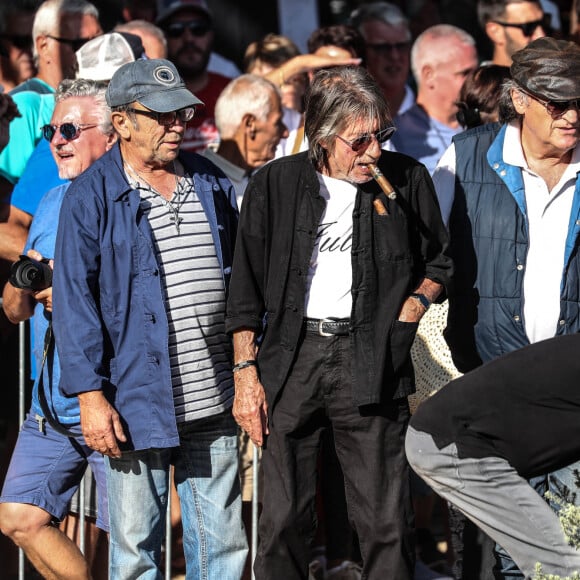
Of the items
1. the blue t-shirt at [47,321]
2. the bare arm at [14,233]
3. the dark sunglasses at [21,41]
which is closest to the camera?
the blue t-shirt at [47,321]

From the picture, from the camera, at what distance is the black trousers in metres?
4.32

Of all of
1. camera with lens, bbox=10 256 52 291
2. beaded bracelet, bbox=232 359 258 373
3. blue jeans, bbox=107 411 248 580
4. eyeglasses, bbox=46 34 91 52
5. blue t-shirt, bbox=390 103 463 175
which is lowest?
blue jeans, bbox=107 411 248 580

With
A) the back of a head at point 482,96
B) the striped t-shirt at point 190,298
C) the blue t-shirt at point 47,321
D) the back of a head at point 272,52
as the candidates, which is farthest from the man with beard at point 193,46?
the striped t-shirt at point 190,298

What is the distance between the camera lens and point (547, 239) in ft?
14.8

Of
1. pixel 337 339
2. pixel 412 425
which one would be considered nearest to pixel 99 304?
pixel 337 339

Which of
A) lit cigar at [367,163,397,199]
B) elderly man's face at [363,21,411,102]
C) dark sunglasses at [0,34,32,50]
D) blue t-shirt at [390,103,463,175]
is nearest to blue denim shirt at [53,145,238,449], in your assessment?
lit cigar at [367,163,397,199]

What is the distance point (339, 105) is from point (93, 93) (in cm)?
108

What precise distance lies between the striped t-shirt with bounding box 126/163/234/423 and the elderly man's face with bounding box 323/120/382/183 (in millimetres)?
539

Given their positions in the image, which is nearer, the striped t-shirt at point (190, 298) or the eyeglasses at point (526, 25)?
the striped t-shirt at point (190, 298)

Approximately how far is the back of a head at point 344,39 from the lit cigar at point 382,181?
2796mm

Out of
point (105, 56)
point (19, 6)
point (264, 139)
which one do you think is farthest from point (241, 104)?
point (19, 6)

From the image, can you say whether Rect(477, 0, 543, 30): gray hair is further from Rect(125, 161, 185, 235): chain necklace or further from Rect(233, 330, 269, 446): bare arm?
Rect(233, 330, 269, 446): bare arm

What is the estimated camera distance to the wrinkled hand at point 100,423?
423cm

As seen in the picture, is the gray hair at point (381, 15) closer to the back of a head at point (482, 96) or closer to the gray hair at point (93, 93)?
the back of a head at point (482, 96)
